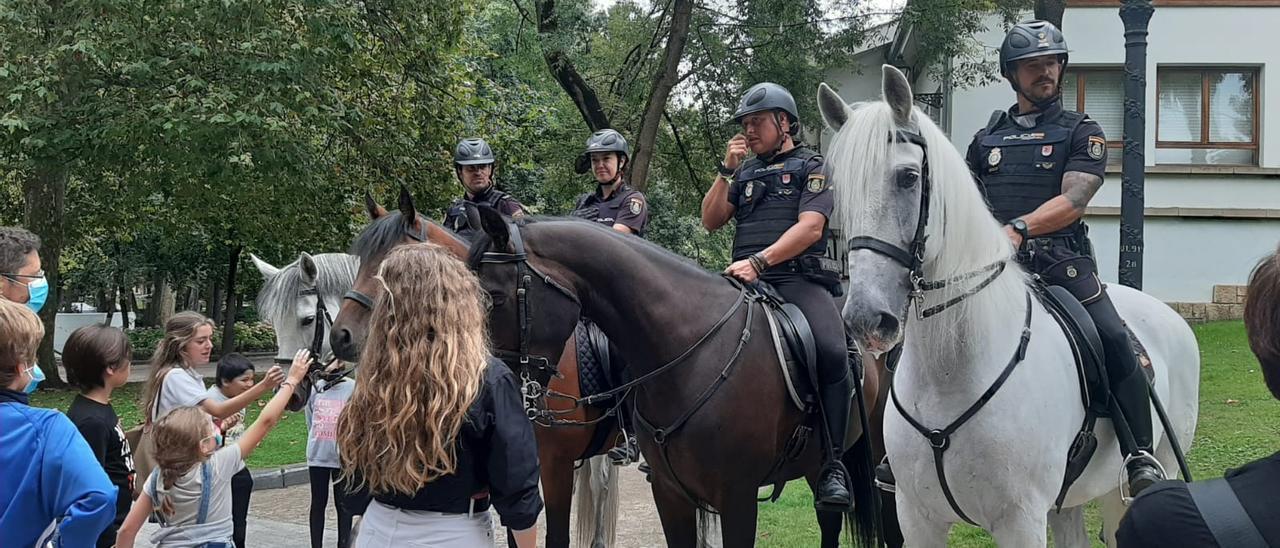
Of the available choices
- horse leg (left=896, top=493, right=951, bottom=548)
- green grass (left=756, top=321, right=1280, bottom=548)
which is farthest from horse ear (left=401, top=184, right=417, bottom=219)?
green grass (left=756, top=321, right=1280, bottom=548)

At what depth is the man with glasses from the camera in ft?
14.5

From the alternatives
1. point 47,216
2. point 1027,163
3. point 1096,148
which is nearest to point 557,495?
point 1027,163

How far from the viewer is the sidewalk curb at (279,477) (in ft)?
37.6

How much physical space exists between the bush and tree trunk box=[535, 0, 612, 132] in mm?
18122

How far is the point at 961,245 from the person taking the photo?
3830mm

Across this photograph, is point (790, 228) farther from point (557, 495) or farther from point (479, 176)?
point (479, 176)

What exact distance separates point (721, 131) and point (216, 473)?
1566 centimetres

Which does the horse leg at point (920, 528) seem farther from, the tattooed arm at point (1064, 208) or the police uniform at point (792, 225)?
the tattooed arm at point (1064, 208)

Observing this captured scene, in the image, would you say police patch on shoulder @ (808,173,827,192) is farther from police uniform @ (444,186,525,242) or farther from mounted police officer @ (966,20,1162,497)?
police uniform @ (444,186,525,242)

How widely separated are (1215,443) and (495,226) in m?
7.95

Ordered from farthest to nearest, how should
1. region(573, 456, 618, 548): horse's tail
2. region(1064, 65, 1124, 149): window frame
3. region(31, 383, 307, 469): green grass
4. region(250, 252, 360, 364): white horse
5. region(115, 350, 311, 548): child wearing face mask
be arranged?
region(1064, 65, 1124, 149): window frame, region(31, 383, 307, 469): green grass, region(573, 456, 618, 548): horse's tail, region(250, 252, 360, 364): white horse, region(115, 350, 311, 548): child wearing face mask

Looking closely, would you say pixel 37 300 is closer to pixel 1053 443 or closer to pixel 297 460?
pixel 1053 443

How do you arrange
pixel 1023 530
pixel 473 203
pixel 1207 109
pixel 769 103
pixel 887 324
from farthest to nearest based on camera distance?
pixel 1207 109, pixel 473 203, pixel 769 103, pixel 1023 530, pixel 887 324

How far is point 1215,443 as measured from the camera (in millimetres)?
9414
